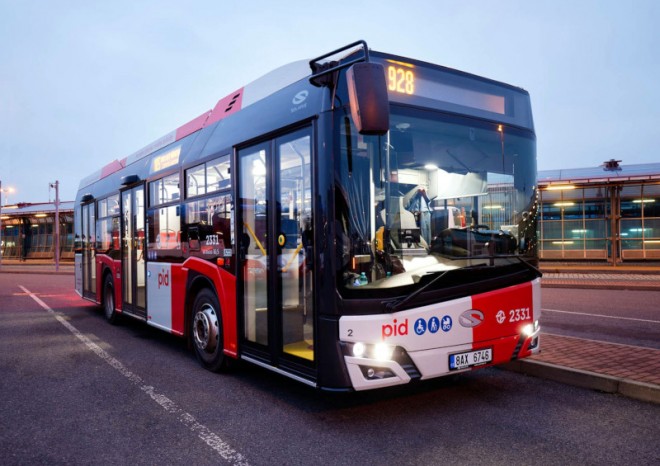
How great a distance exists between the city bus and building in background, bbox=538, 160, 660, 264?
1801 cm

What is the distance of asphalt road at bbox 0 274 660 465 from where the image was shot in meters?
4.02

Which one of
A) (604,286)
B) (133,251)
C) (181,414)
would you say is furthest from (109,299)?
(604,286)

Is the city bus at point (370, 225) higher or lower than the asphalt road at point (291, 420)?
higher

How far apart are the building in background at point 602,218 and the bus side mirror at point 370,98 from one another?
19423 millimetres

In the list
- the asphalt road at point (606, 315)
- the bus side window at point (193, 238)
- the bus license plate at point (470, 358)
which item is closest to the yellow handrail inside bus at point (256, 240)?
the bus side window at point (193, 238)

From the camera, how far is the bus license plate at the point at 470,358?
4.60 m

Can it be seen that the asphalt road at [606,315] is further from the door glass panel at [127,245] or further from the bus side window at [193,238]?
the door glass panel at [127,245]

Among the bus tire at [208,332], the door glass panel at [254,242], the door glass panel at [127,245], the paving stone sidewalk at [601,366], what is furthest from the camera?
the door glass panel at [127,245]

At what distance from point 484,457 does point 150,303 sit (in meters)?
6.05

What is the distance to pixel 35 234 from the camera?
47000mm

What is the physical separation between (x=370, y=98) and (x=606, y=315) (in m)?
8.79

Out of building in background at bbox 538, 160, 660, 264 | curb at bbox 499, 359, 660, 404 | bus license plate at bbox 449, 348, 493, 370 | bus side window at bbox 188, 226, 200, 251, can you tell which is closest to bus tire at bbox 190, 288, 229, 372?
bus side window at bbox 188, 226, 200, 251

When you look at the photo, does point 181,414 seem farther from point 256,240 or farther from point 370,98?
point 370,98

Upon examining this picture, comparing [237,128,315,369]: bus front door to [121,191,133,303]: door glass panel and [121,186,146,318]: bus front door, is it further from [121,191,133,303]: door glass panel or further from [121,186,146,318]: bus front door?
[121,191,133,303]: door glass panel
